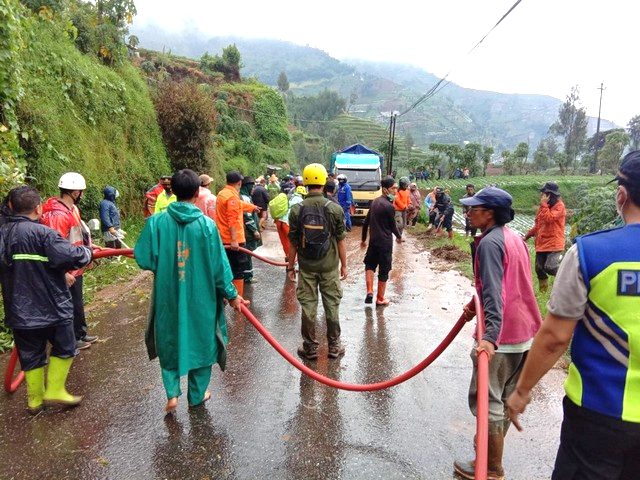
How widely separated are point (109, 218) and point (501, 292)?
697 centimetres

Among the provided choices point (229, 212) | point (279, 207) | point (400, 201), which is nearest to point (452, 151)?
point (400, 201)

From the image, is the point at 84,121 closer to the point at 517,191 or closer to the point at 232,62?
the point at 232,62

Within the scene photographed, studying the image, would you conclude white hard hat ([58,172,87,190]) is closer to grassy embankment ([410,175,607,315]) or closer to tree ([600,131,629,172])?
grassy embankment ([410,175,607,315])

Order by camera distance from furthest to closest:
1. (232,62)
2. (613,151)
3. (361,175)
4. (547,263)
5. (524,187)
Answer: (613,151), (524,187), (232,62), (361,175), (547,263)

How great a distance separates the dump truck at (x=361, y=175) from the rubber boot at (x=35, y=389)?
14.1 meters

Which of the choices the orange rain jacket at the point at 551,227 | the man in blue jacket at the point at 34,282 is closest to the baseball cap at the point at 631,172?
the man in blue jacket at the point at 34,282

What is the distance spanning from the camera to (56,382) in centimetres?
364

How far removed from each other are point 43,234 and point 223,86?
2971cm

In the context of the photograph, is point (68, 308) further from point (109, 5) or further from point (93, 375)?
point (109, 5)

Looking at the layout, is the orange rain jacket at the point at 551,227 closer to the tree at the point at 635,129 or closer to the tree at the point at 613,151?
the tree at the point at 613,151

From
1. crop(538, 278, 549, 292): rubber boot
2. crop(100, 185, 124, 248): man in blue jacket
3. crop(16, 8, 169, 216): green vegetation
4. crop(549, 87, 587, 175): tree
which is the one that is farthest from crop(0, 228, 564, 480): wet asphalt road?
crop(549, 87, 587, 175): tree

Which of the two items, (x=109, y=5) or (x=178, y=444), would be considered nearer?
(x=178, y=444)

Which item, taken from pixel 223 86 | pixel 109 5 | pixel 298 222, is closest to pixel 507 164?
pixel 223 86

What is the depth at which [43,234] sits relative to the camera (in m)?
3.38
